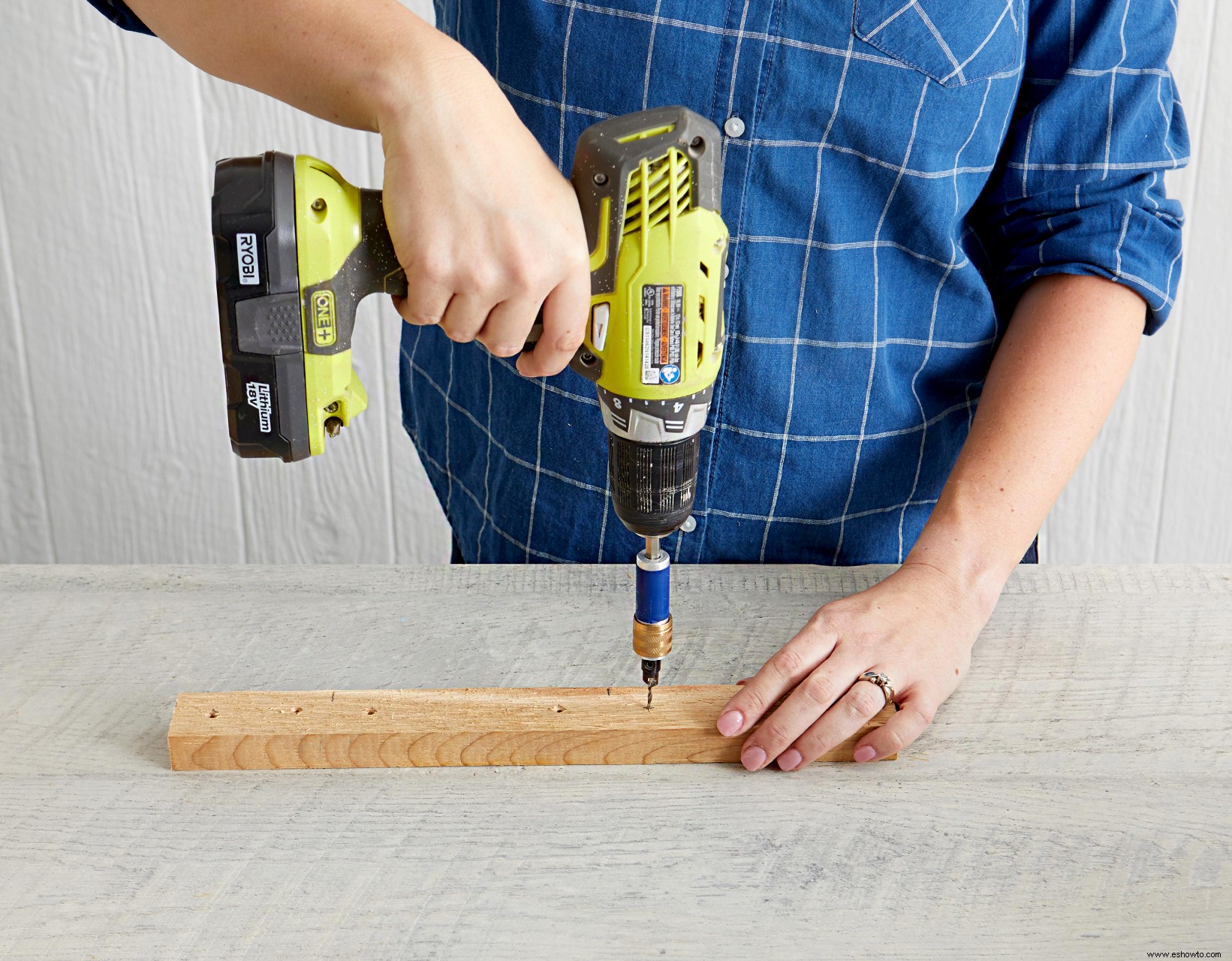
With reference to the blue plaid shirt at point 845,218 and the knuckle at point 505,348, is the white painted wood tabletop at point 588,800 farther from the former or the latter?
the knuckle at point 505,348

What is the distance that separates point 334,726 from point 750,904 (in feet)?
1.24

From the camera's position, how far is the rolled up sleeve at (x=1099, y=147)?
3.53ft

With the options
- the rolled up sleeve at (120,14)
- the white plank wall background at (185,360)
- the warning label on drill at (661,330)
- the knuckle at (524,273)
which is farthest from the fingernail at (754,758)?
the white plank wall background at (185,360)

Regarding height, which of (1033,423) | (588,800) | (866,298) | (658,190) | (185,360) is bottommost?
(588,800)

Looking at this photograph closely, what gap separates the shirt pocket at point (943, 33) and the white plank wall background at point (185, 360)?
0.85 meters

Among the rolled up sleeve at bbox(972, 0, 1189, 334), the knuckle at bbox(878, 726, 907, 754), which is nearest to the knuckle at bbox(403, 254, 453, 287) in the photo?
the knuckle at bbox(878, 726, 907, 754)

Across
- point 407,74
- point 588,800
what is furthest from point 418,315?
point 588,800

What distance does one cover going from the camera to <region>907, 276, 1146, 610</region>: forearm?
108 cm

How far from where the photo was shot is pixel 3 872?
0.83 m

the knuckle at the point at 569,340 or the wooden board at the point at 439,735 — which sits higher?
the knuckle at the point at 569,340

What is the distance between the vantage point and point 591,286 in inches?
33.3

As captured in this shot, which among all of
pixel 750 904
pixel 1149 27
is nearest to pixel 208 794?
pixel 750 904

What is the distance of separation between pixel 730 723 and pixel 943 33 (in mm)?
658

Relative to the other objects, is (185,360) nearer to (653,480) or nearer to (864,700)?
(653,480)
